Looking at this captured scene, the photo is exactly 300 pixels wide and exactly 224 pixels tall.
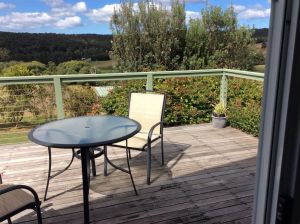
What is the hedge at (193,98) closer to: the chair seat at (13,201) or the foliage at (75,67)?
the chair seat at (13,201)

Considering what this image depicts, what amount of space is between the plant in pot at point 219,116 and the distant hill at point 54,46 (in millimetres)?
5566

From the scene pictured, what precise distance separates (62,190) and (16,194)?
3.27ft

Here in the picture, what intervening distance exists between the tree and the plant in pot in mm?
4469

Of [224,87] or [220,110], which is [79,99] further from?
[224,87]

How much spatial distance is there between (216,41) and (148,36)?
90.5 inches

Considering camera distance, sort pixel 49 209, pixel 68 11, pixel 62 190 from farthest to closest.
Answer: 1. pixel 68 11
2. pixel 62 190
3. pixel 49 209

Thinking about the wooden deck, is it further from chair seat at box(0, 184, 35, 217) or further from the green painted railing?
the green painted railing

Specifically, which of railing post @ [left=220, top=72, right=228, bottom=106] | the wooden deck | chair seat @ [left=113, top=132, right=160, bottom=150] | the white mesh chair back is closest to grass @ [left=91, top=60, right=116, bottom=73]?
railing post @ [left=220, top=72, right=228, bottom=106]

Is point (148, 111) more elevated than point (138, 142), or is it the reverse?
point (148, 111)

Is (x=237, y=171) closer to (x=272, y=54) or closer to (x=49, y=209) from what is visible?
(x=49, y=209)

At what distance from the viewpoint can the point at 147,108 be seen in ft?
11.4

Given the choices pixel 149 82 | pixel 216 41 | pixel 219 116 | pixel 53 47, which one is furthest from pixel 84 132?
pixel 53 47

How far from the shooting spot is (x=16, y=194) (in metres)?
1.98

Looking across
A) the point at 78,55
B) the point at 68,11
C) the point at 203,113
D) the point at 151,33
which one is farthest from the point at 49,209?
the point at 68,11
